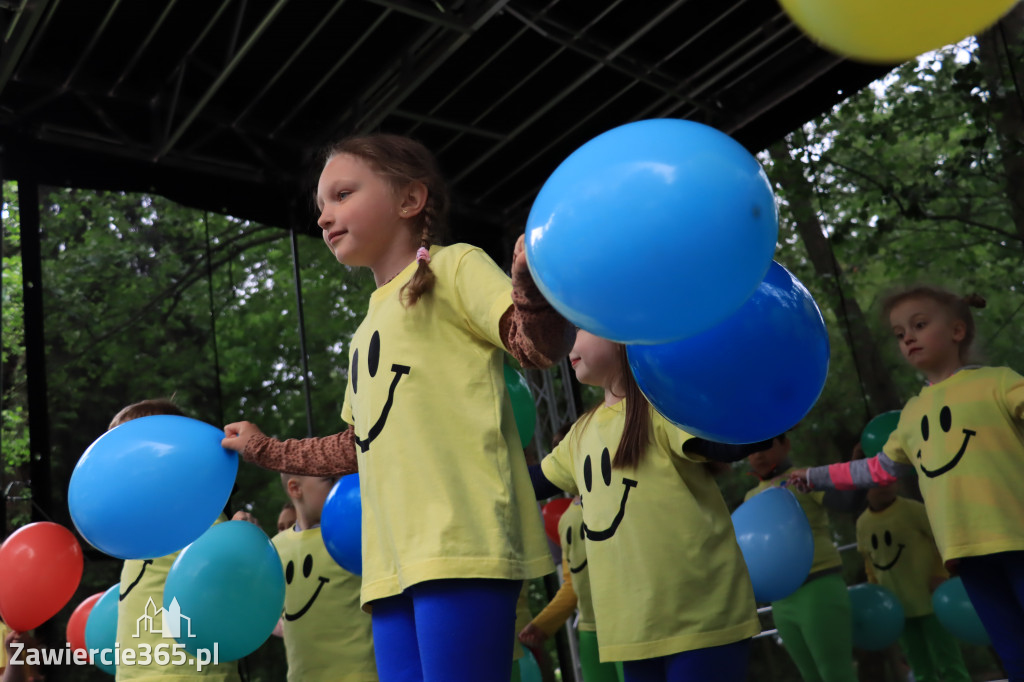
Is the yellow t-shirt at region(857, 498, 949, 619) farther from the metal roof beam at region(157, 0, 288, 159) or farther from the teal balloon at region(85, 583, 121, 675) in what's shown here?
the metal roof beam at region(157, 0, 288, 159)

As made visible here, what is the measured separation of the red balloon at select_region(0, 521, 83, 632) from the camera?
3154 mm

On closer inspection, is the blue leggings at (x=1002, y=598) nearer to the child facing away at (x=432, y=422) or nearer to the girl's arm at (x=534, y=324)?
the child facing away at (x=432, y=422)

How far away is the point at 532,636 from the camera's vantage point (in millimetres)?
3260

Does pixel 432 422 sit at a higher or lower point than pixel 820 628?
higher

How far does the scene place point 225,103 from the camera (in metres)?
4.61

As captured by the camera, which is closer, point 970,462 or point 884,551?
point 970,462

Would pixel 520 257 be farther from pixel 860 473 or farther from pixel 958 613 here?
pixel 958 613

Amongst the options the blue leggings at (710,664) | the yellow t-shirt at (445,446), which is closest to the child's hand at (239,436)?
the yellow t-shirt at (445,446)

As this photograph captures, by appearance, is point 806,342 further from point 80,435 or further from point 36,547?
point 80,435

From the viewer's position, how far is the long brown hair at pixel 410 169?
5.89ft

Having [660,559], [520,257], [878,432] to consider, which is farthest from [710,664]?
[878,432]

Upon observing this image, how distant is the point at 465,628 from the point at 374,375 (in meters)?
0.50

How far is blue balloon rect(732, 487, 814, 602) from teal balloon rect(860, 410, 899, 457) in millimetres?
1608

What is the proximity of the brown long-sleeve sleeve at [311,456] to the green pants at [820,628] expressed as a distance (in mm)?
2287
